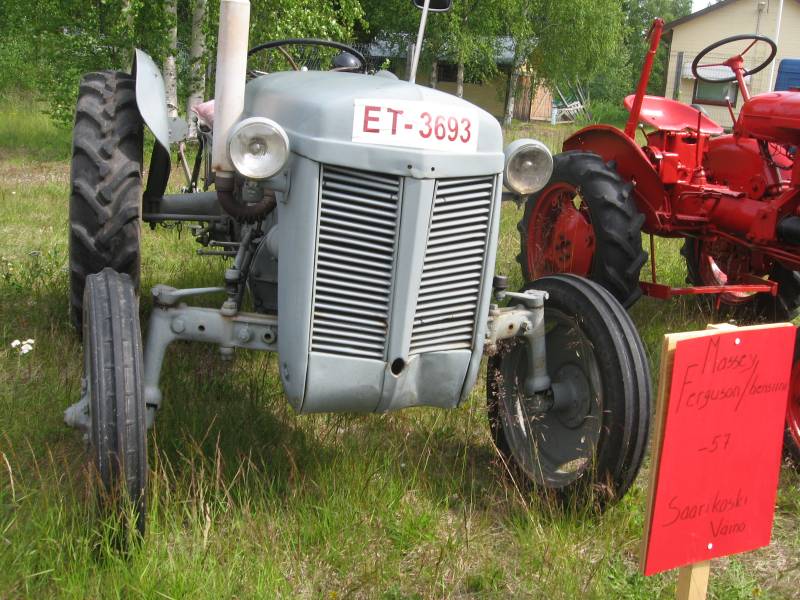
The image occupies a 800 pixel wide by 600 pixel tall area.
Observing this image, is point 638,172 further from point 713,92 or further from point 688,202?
point 713,92

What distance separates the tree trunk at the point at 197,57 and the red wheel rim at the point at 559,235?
21.6ft

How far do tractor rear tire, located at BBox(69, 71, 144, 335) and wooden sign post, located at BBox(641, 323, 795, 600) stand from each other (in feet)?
6.39

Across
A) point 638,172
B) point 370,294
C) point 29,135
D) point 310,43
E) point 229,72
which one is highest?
point 310,43

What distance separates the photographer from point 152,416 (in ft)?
8.55

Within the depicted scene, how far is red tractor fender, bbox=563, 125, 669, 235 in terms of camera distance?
465 centimetres

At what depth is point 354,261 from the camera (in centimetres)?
243

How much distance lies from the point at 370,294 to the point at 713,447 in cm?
96

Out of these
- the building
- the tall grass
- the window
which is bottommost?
the tall grass

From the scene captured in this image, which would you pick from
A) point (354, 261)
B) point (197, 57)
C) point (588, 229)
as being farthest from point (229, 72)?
point (197, 57)

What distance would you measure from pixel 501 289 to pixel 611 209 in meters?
1.73

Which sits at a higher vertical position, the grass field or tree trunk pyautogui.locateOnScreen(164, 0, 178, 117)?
tree trunk pyautogui.locateOnScreen(164, 0, 178, 117)

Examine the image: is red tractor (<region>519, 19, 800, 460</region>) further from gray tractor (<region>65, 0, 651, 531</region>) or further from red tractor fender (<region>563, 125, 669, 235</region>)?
gray tractor (<region>65, 0, 651, 531</region>)

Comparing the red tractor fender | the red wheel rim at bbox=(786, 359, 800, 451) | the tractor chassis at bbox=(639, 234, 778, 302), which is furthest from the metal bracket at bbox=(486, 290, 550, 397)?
the red tractor fender

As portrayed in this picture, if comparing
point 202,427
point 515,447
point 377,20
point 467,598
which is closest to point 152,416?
point 202,427
